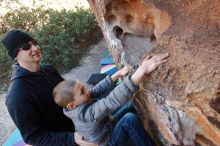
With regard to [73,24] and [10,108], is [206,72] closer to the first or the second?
[10,108]

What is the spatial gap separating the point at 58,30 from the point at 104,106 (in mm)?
5461

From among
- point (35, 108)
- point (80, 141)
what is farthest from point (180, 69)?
point (35, 108)

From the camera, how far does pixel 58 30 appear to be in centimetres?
796

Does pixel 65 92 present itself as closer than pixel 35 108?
Yes

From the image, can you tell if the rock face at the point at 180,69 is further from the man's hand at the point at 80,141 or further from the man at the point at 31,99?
the man at the point at 31,99

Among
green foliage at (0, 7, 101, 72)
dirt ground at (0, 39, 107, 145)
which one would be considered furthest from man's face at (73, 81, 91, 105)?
green foliage at (0, 7, 101, 72)

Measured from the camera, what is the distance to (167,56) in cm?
260

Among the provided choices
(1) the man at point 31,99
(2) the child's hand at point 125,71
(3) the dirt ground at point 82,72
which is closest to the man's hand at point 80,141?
(1) the man at point 31,99

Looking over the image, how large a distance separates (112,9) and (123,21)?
15cm

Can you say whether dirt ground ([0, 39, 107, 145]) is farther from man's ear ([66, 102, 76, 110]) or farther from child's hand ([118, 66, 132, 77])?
child's hand ([118, 66, 132, 77])

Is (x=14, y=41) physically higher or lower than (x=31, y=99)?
higher

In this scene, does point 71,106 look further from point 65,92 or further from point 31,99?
point 31,99

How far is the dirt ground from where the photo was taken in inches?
233

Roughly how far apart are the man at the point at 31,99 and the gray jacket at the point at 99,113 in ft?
0.40
